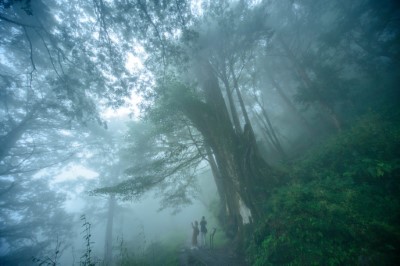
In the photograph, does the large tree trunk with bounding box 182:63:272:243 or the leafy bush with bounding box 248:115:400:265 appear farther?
the large tree trunk with bounding box 182:63:272:243

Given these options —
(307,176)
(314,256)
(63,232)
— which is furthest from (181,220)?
(314,256)

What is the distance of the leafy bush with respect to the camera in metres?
4.71

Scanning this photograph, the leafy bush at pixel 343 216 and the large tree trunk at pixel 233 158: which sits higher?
the large tree trunk at pixel 233 158

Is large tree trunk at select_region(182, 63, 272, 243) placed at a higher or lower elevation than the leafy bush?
higher

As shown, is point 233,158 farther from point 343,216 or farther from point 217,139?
point 343,216

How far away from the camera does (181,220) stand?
4128cm

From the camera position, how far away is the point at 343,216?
5.55m

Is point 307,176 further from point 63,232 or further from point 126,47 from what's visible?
point 63,232

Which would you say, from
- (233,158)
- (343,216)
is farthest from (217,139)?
(343,216)

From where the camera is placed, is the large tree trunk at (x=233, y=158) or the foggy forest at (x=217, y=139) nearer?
the foggy forest at (x=217, y=139)

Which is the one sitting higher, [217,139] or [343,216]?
[217,139]

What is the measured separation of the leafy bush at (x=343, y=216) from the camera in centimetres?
471

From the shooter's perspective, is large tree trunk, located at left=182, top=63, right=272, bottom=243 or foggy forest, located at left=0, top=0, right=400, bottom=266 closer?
foggy forest, located at left=0, top=0, right=400, bottom=266

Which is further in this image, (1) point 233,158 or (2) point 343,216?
(1) point 233,158
